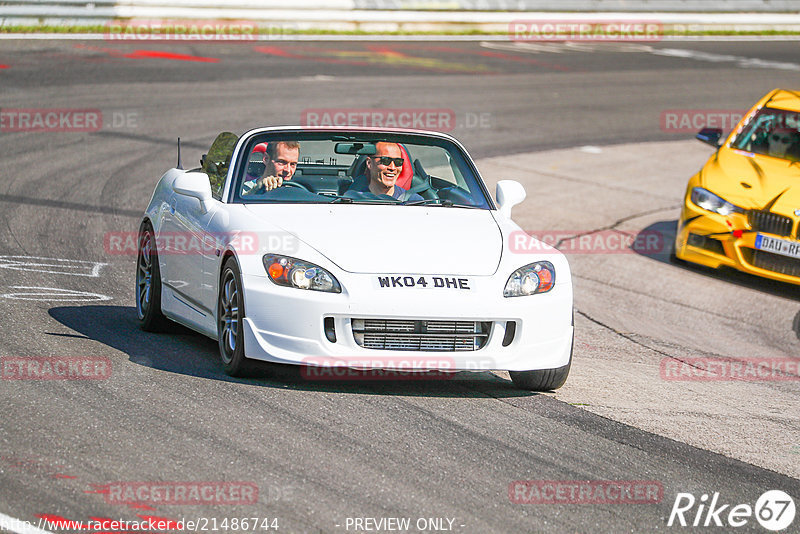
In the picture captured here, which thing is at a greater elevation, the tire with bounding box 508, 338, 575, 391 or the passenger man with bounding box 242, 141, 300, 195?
the passenger man with bounding box 242, 141, 300, 195

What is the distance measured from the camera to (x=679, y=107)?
23531mm

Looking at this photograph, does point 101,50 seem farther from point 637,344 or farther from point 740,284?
point 637,344

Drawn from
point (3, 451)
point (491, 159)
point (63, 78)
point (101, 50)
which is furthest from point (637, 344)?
point (101, 50)

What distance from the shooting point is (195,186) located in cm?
783

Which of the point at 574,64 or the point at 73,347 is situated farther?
the point at 574,64

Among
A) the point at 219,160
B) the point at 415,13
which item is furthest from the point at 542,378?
the point at 415,13

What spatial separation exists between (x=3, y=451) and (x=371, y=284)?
2099mm

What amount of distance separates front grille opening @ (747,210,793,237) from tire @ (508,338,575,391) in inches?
202

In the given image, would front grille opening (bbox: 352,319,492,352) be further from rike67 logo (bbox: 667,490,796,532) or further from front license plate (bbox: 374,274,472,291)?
rike67 logo (bbox: 667,490,796,532)

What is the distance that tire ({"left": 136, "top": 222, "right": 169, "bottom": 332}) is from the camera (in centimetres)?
843
